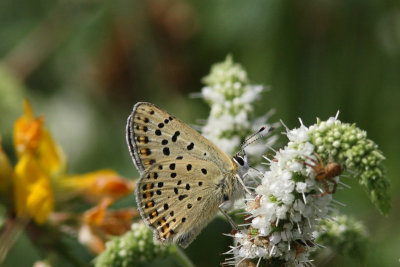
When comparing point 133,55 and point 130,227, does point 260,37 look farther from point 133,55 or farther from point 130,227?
point 130,227

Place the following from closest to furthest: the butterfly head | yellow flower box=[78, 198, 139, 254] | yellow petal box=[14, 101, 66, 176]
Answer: the butterfly head < yellow flower box=[78, 198, 139, 254] < yellow petal box=[14, 101, 66, 176]

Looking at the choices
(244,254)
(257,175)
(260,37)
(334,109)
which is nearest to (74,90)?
(260,37)

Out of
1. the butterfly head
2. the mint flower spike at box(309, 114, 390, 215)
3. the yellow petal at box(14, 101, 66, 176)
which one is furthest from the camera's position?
the yellow petal at box(14, 101, 66, 176)

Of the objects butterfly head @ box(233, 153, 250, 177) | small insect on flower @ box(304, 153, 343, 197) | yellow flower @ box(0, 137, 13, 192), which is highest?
butterfly head @ box(233, 153, 250, 177)

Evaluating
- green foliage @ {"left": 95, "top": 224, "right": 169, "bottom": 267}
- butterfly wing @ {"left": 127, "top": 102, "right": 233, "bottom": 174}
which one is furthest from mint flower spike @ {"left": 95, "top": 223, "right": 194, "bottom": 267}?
butterfly wing @ {"left": 127, "top": 102, "right": 233, "bottom": 174}

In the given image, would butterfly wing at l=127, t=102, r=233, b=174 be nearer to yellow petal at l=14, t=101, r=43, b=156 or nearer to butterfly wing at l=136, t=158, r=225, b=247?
butterfly wing at l=136, t=158, r=225, b=247

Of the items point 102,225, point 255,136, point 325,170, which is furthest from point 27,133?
point 325,170

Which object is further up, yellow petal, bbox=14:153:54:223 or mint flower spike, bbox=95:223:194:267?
yellow petal, bbox=14:153:54:223
